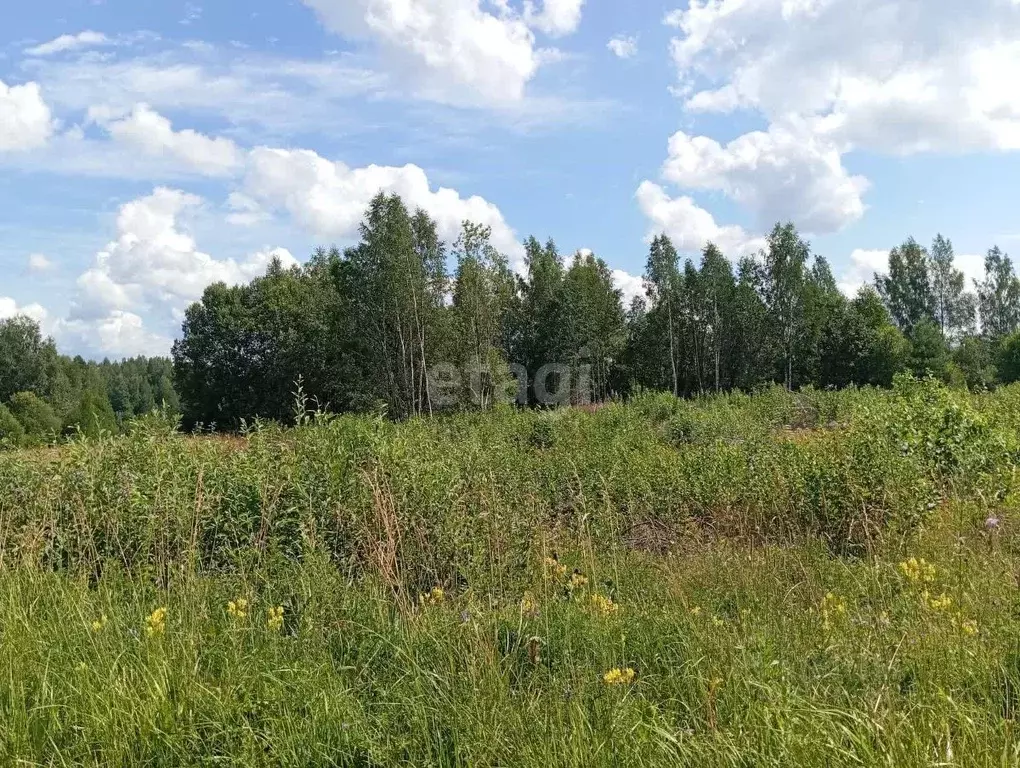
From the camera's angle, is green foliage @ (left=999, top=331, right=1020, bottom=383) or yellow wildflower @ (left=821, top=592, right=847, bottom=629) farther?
green foliage @ (left=999, top=331, right=1020, bottom=383)

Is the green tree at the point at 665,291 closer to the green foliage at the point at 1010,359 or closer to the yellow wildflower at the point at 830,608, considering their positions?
the green foliage at the point at 1010,359

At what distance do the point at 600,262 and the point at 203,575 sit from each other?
167 ft

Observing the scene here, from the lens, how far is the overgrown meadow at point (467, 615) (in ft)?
8.18

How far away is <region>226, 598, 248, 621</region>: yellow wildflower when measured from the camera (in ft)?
11.4

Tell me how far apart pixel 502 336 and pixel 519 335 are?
273 cm

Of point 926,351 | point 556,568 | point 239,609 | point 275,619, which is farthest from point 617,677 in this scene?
point 926,351

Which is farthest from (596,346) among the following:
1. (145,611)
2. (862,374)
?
(145,611)

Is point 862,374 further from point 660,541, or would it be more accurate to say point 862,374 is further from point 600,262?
point 660,541

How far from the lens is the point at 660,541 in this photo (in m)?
6.23

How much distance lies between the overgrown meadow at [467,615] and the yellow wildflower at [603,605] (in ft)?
0.07

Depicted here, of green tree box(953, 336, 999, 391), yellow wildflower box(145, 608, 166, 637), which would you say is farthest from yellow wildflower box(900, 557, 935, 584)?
green tree box(953, 336, 999, 391)

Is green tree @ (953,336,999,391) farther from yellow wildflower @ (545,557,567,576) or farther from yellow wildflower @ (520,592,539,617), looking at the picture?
yellow wildflower @ (520,592,539,617)

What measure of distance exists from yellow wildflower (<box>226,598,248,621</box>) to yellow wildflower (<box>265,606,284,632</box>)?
0.12 meters

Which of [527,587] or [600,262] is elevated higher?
[600,262]
